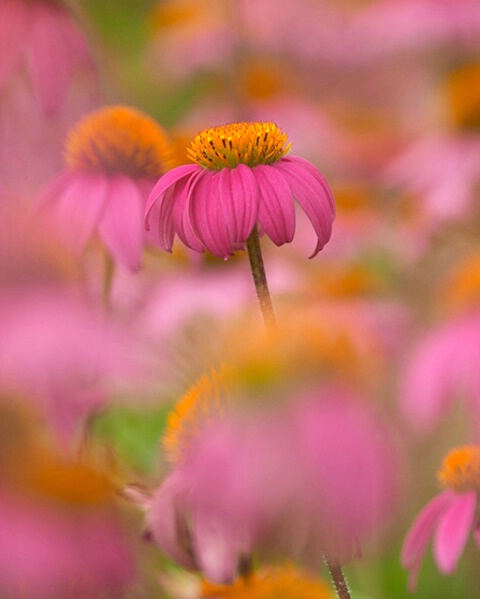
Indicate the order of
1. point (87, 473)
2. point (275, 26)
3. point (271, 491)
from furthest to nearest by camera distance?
point (275, 26), point (87, 473), point (271, 491)

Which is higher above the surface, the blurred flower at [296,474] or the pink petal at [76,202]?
the pink petal at [76,202]

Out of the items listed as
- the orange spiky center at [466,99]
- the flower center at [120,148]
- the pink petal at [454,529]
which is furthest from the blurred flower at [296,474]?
the orange spiky center at [466,99]

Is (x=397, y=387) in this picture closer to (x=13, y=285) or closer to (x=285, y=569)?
(x=285, y=569)

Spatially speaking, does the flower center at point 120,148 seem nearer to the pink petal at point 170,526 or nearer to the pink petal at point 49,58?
the pink petal at point 49,58

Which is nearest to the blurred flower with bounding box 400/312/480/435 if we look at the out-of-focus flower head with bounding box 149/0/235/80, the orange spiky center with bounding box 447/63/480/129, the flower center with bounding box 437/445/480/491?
the flower center with bounding box 437/445/480/491

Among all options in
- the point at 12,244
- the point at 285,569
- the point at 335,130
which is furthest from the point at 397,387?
the point at 335,130

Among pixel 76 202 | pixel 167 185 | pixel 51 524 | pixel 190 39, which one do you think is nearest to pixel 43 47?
pixel 76 202
